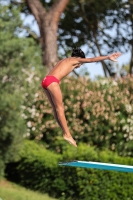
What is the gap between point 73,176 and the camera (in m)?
15.5

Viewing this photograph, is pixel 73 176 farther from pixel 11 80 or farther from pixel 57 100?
pixel 57 100

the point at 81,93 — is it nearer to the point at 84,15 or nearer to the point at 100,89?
the point at 100,89

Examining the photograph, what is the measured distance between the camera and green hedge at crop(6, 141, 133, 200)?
1455cm

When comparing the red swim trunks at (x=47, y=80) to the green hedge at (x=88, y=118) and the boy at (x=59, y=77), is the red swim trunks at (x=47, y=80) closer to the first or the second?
the boy at (x=59, y=77)

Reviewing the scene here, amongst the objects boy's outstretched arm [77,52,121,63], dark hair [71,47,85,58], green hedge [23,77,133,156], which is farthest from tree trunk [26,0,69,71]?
boy's outstretched arm [77,52,121,63]

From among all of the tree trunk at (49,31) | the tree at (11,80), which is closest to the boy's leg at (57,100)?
the tree at (11,80)

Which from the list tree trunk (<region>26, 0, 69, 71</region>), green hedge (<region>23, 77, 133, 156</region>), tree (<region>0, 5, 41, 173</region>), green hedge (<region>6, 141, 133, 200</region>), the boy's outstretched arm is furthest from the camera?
tree trunk (<region>26, 0, 69, 71</region>)

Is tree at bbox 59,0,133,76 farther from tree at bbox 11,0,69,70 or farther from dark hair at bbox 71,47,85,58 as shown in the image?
dark hair at bbox 71,47,85,58

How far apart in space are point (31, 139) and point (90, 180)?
5525 millimetres

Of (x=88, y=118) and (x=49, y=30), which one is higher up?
(x=49, y=30)

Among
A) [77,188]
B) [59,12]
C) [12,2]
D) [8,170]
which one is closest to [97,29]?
[12,2]

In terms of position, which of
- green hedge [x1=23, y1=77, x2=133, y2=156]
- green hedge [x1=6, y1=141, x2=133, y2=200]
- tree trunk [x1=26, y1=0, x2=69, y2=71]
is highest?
tree trunk [x1=26, y1=0, x2=69, y2=71]

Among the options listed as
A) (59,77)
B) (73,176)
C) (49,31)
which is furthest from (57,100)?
(49,31)

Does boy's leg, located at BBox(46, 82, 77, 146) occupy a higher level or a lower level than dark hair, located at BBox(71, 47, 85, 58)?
lower
